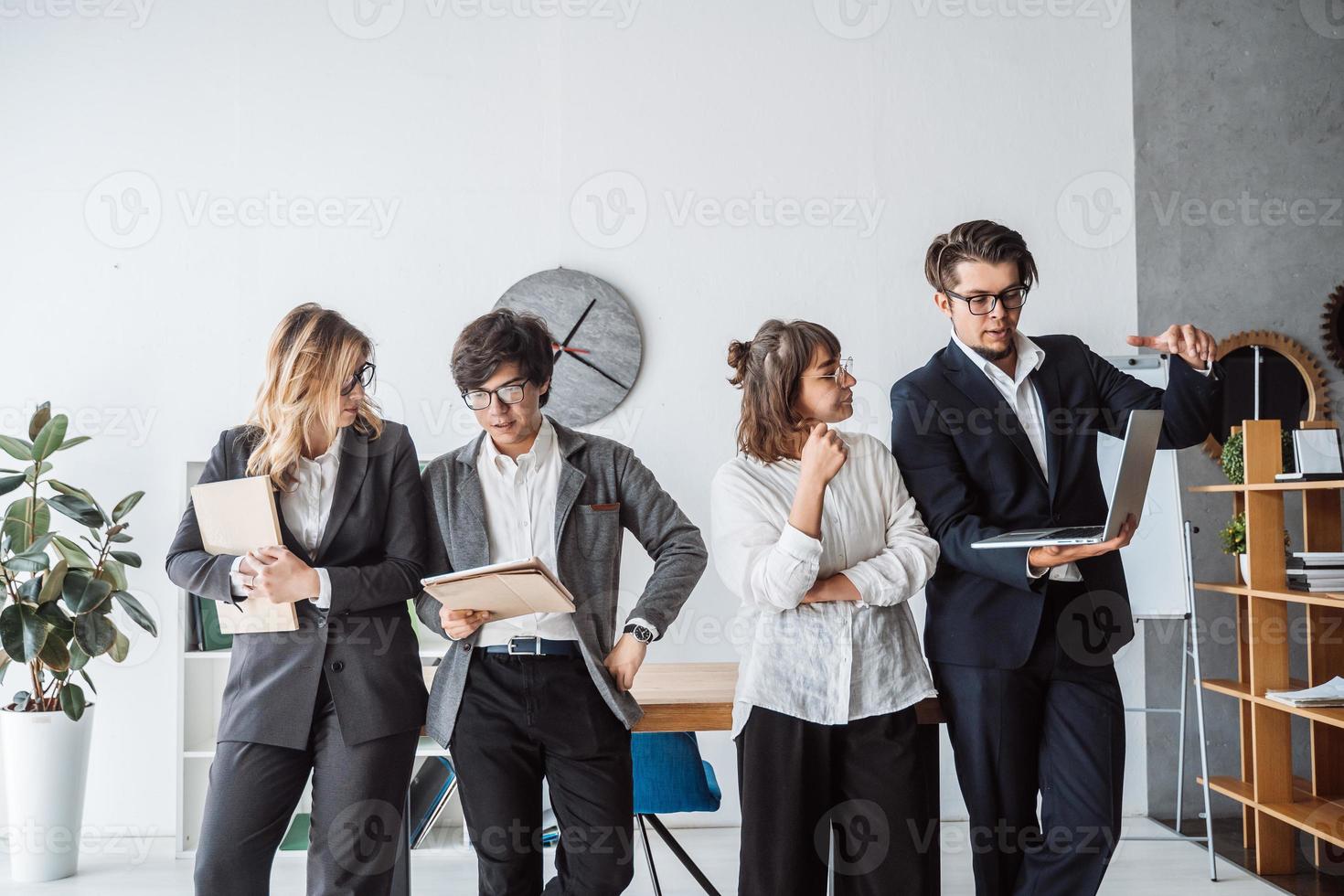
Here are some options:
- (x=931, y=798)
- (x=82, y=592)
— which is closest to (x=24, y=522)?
(x=82, y=592)

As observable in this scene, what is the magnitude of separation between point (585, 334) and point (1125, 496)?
2.75 m

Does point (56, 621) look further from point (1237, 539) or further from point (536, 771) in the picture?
point (1237, 539)

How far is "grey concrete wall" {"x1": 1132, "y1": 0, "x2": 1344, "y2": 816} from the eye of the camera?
422cm

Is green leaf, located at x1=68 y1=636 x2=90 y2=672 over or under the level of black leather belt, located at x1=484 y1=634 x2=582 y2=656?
under

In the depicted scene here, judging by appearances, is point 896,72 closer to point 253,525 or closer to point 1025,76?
point 1025,76

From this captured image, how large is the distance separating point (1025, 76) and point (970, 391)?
278cm

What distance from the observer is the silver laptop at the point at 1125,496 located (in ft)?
5.61

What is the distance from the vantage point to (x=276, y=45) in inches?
166

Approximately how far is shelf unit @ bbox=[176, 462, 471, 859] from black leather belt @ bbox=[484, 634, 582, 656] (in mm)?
1973

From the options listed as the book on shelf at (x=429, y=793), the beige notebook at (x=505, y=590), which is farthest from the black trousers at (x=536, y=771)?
the book on shelf at (x=429, y=793)

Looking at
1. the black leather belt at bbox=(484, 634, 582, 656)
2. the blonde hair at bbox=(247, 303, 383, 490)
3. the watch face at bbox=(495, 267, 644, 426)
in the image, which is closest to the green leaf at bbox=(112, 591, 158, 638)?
the watch face at bbox=(495, 267, 644, 426)

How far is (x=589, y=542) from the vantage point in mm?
2033

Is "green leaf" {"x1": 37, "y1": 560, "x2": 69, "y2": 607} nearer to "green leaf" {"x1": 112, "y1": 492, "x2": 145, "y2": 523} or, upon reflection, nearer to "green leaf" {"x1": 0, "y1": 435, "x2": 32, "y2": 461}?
"green leaf" {"x1": 112, "y1": 492, "x2": 145, "y2": 523}

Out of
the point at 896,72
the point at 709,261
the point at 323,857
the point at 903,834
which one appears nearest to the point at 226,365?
the point at 709,261
